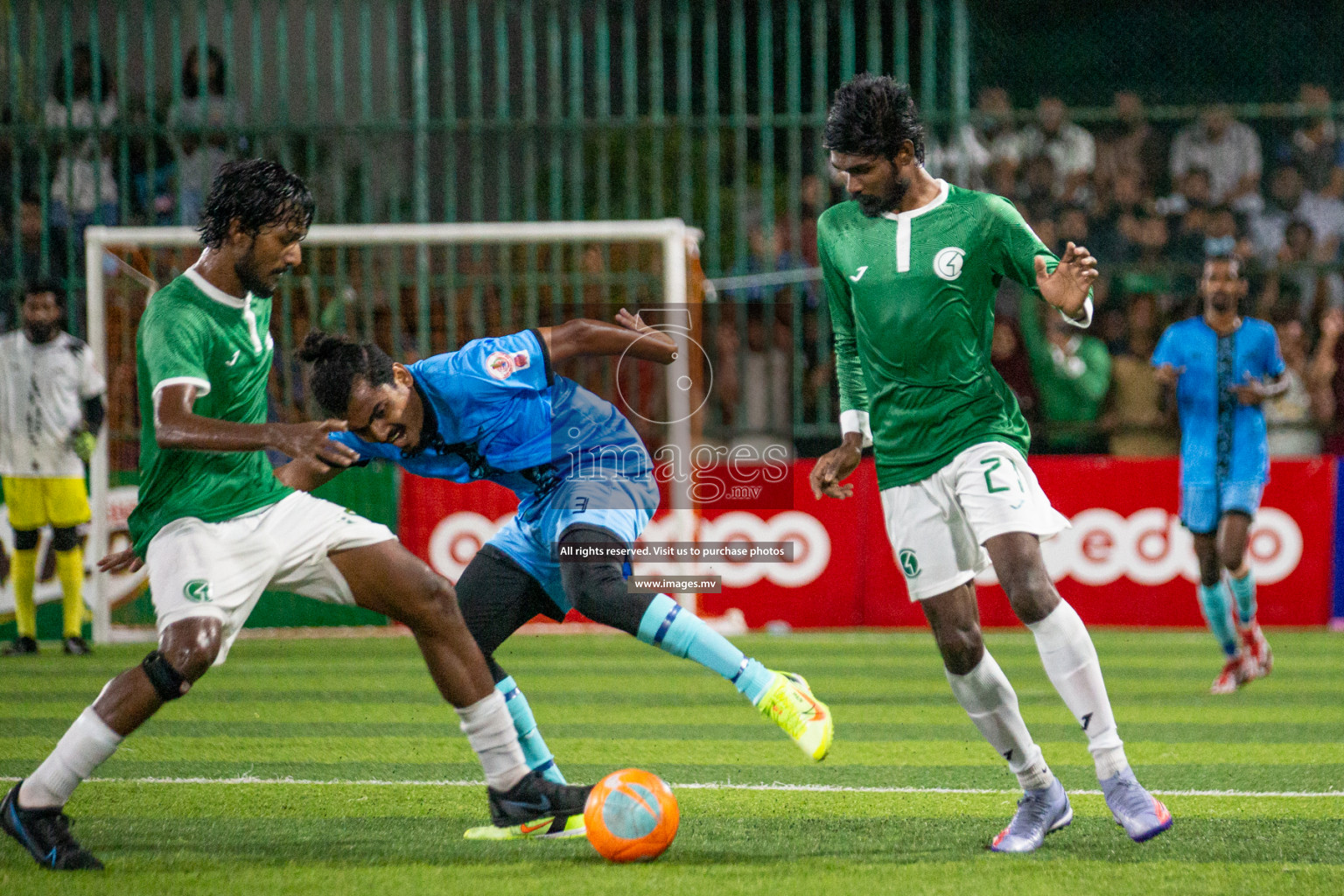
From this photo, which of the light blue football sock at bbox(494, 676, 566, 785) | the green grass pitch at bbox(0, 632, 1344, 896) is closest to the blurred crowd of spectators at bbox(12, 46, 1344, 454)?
the green grass pitch at bbox(0, 632, 1344, 896)

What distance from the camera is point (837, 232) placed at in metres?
4.88

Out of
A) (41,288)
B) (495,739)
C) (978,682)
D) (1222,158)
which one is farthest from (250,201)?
(1222,158)

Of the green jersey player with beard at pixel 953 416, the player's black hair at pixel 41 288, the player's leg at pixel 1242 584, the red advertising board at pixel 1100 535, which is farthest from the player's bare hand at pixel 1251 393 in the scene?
the player's black hair at pixel 41 288

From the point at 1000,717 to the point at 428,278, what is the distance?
27.2 feet

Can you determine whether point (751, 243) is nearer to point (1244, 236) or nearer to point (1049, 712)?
point (1244, 236)

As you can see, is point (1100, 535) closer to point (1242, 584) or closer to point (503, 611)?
point (1242, 584)

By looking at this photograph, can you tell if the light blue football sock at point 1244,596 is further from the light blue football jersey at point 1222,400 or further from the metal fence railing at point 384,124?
the metal fence railing at point 384,124

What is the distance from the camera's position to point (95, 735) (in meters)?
4.38

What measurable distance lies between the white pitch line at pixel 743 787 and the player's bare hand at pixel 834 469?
4.39ft

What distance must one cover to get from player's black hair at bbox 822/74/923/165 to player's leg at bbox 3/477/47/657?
782cm

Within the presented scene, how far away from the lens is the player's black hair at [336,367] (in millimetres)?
4641

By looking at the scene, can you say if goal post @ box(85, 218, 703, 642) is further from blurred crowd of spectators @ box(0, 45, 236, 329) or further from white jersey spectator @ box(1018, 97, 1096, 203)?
white jersey spectator @ box(1018, 97, 1096, 203)

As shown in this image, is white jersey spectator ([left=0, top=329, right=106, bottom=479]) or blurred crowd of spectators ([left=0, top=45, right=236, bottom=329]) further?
blurred crowd of spectators ([left=0, top=45, right=236, bottom=329])

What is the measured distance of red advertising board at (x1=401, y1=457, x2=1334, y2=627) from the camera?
11938 millimetres
